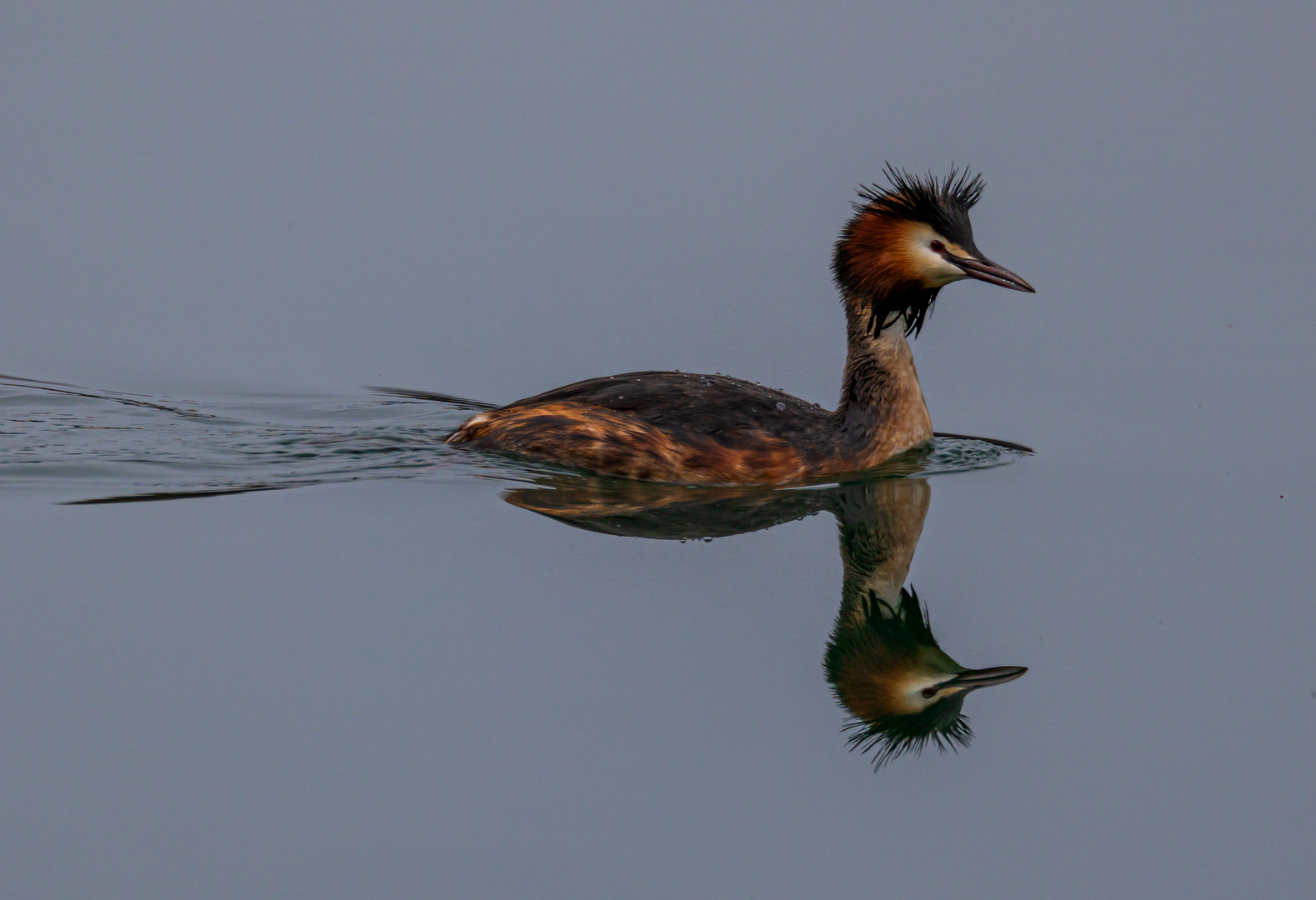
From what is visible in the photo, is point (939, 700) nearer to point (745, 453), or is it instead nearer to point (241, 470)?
point (745, 453)

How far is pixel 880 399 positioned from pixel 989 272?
1.13 metres

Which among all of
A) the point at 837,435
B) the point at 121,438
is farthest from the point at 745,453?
the point at 121,438

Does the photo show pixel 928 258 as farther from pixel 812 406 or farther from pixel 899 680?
pixel 899 680

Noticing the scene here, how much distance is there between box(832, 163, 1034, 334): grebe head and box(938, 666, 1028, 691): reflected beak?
306cm

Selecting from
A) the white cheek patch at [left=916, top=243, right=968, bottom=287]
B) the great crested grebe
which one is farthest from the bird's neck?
the white cheek patch at [left=916, top=243, right=968, bottom=287]

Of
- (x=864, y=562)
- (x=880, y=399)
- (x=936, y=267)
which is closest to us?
(x=864, y=562)

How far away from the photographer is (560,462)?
1062cm

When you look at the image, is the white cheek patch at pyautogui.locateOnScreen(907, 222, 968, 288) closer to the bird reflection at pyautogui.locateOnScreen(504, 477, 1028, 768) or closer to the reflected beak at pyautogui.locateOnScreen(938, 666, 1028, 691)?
the bird reflection at pyautogui.locateOnScreen(504, 477, 1028, 768)

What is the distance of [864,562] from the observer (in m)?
9.36

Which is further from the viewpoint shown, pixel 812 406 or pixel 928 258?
pixel 812 406

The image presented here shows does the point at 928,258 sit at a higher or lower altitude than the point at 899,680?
higher

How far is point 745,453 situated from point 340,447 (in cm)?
272

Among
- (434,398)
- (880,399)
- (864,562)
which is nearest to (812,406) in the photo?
(880,399)

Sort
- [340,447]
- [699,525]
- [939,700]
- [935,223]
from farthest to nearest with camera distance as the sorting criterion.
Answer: [340,447] < [935,223] < [699,525] < [939,700]
